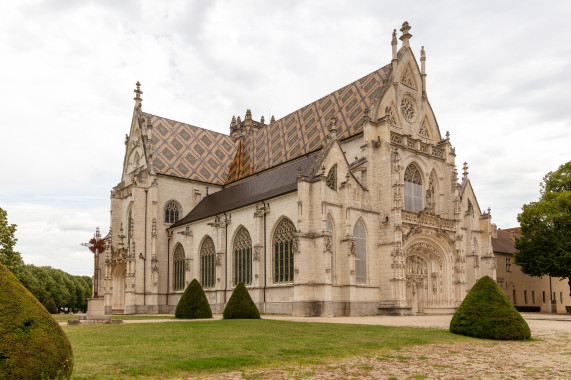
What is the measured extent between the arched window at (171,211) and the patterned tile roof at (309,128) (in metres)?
5.18

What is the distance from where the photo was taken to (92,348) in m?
12.1

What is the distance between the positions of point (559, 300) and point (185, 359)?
172 ft

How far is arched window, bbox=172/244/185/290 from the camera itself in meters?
40.0

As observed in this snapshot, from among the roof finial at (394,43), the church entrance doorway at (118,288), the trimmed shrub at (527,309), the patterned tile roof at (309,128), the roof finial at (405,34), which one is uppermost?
the roof finial at (405,34)

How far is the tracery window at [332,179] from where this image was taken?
30.1 metres

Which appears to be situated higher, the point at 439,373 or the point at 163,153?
the point at 163,153

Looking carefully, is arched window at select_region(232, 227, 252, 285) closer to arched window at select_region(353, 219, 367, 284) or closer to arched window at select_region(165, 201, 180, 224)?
arched window at select_region(353, 219, 367, 284)

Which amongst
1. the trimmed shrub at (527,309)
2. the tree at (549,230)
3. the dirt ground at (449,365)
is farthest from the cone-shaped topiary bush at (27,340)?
the trimmed shrub at (527,309)

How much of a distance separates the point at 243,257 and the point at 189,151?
1471 centimetres

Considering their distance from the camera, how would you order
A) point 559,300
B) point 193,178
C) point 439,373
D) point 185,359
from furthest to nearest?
point 559,300 < point 193,178 < point 185,359 < point 439,373

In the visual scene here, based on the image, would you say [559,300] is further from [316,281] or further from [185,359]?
[185,359]

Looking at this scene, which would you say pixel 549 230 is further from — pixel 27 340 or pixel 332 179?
pixel 27 340

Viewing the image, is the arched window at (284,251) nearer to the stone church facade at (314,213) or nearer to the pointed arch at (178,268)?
the stone church facade at (314,213)

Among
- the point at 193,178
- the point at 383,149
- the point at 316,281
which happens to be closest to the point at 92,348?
the point at 316,281
